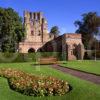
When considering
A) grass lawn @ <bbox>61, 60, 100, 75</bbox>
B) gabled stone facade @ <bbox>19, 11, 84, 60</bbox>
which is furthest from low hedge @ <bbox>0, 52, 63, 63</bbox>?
grass lawn @ <bbox>61, 60, 100, 75</bbox>

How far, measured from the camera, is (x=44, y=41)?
73.8m

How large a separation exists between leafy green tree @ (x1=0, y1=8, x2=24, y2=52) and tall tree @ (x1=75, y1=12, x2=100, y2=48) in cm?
2272

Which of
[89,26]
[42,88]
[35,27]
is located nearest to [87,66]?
[42,88]

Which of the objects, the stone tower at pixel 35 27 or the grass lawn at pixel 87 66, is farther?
the stone tower at pixel 35 27

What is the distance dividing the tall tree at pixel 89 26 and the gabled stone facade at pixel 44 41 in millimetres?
8511

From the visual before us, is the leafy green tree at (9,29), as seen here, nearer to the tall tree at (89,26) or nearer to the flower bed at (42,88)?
the tall tree at (89,26)

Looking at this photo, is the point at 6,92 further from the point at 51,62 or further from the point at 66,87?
the point at 51,62

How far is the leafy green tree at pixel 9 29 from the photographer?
52.6 meters

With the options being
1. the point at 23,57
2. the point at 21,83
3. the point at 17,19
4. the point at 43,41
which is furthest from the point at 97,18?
the point at 21,83

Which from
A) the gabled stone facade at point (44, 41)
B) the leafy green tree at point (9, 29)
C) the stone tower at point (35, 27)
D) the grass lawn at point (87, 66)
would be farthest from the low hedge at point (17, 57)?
the stone tower at point (35, 27)

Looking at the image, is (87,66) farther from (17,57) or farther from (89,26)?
(89,26)

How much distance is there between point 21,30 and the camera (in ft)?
178

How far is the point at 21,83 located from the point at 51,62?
2045 cm

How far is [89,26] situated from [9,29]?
2693 cm
